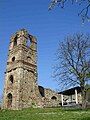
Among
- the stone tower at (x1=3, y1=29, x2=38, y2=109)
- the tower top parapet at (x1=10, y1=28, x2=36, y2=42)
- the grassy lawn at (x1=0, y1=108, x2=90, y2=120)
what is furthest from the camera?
the tower top parapet at (x1=10, y1=28, x2=36, y2=42)

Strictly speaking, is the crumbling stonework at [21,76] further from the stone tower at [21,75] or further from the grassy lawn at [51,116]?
the grassy lawn at [51,116]

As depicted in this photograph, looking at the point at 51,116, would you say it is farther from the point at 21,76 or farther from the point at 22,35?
the point at 22,35

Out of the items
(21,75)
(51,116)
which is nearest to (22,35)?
(21,75)

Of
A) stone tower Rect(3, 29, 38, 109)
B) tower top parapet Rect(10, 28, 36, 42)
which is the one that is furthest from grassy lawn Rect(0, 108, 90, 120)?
tower top parapet Rect(10, 28, 36, 42)

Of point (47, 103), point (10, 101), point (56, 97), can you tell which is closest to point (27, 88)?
point (10, 101)

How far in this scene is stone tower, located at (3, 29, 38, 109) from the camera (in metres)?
35.7

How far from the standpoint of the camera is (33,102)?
37594 mm

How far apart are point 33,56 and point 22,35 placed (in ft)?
15.4

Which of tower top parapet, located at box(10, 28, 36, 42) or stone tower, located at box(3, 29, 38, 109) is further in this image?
tower top parapet, located at box(10, 28, 36, 42)

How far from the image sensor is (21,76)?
36844 mm

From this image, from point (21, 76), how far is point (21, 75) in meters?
0.19

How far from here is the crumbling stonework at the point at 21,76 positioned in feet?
117

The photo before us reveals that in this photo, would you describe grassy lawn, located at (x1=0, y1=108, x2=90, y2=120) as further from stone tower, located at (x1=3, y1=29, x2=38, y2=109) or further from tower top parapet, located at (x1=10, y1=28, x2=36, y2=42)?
tower top parapet, located at (x1=10, y1=28, x2=36, y2=42)

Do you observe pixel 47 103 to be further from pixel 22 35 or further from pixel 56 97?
pixel 22 35
